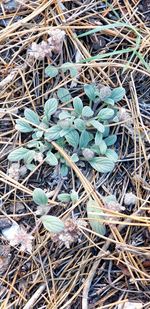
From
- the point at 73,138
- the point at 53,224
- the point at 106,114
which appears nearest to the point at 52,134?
the point at 73,138

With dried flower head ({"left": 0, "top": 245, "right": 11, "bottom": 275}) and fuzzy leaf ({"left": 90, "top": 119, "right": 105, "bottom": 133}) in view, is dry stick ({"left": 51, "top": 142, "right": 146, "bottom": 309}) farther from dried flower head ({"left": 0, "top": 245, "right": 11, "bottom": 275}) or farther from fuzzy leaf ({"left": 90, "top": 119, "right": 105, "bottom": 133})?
dried flower head ({"left": 0, "top": 245, "right": 11, "bottom": 275})

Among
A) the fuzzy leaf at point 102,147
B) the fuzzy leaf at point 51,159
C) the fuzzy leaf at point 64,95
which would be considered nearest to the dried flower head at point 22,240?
the fuzzy leaf at point 51,159

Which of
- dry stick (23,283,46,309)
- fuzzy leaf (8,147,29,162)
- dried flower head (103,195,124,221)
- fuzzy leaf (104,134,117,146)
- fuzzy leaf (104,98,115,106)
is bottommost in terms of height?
dry stick (23,283,46,309)

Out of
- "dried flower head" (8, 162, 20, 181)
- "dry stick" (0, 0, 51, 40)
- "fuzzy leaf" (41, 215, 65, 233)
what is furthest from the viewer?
"dry stick" (0, 0, 51, 40)

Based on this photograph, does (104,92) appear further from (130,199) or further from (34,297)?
(34,297)

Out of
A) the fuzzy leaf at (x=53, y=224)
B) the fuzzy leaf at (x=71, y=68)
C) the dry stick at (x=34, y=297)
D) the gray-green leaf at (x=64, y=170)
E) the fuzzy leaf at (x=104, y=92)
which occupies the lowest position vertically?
the dry stick at (x=34, y=297)

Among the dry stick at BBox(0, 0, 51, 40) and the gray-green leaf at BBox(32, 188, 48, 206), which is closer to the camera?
the gray-green leaf at BBox(32, 188, 48, 206)

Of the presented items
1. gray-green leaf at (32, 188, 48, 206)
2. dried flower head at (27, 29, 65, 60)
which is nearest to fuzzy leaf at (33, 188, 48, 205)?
gray-green leaf at (32, 188, 48, 206)

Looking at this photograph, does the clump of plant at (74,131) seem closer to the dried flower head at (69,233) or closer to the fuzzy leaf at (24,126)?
the fuzzy leaf at (24,126)

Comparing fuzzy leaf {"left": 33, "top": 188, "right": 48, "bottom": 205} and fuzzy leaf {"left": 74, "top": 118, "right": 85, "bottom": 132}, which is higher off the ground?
fuzzy leaf {"left": 74, "top": 118, "right": 85, "bottom": 132}
